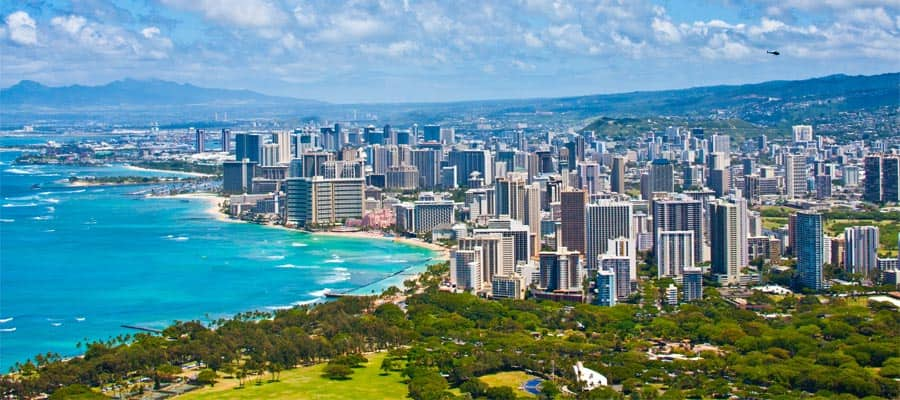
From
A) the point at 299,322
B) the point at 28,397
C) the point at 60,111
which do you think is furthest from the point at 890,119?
the point at 60,111

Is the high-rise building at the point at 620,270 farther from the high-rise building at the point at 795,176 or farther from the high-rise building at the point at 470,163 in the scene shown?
the high-rise building at the point at 470,163

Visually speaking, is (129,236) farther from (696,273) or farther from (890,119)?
(890,119)

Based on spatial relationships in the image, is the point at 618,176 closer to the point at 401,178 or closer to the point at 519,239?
the point at 401,178

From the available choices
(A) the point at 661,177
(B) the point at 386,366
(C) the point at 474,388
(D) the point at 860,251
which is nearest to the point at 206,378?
(B) the point at 386,366

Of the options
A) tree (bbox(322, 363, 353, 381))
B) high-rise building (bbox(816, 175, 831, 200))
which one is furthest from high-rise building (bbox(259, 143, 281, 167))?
tree (bbox(322, 363, 353, 381))

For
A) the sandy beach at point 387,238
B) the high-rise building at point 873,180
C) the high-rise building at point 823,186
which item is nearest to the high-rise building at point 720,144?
the high-rise building at point 823,186

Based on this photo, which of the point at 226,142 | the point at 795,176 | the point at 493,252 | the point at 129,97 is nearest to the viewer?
the point at 493,252
